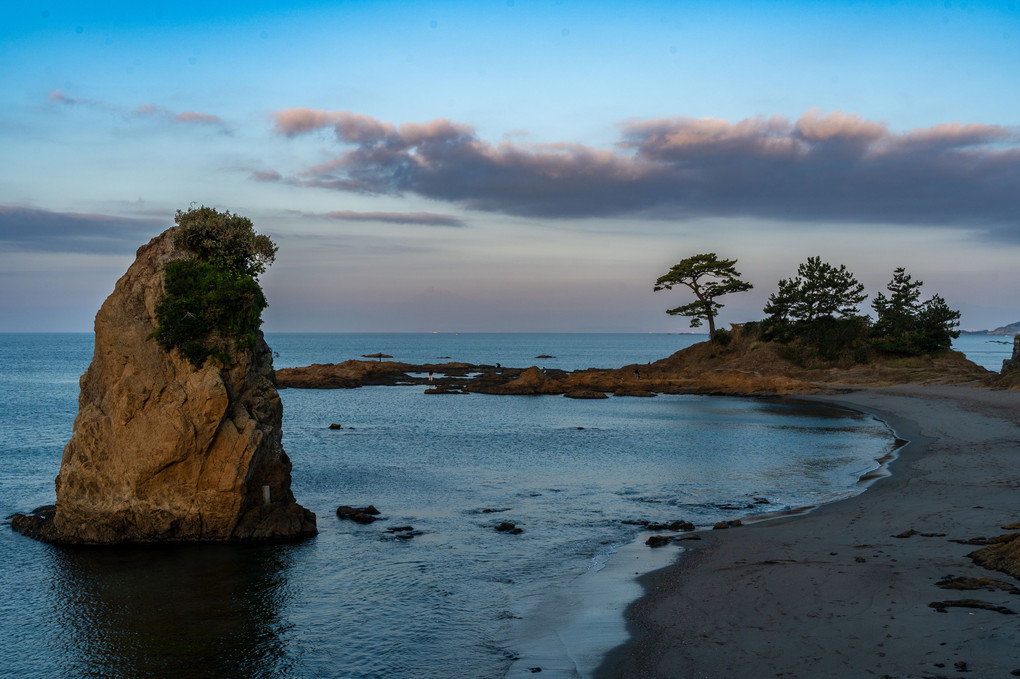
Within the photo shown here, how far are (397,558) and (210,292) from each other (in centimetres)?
865

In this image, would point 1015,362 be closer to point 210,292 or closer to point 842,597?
point 842,597

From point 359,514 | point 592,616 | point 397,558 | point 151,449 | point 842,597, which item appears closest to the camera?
point 842,597

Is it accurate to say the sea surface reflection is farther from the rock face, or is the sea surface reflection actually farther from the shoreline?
the rock face

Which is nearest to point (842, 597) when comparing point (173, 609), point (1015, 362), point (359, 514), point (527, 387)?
point (173, 609)

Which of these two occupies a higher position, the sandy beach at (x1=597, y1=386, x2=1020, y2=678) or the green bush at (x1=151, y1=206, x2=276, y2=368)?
the green bush at (x1=151, y1=206, x2=276, y2=368)

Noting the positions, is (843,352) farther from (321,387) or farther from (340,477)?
(340,477)

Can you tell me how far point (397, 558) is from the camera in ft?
59.0

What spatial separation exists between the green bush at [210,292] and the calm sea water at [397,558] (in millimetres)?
5427

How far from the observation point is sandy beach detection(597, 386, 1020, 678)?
33.1 ft

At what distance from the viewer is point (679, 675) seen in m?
10.4

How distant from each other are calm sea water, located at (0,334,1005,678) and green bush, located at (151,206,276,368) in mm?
5427

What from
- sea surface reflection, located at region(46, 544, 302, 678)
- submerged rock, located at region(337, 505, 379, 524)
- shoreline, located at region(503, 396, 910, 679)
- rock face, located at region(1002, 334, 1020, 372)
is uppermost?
rock face, located at region(1002, 334, 1020, 372)

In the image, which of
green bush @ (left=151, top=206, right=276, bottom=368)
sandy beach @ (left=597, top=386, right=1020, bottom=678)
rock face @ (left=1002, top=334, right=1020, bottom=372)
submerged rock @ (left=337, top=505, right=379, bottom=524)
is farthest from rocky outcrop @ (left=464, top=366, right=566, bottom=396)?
green bush @ (left=151, top=206, right=276, bottom=368)

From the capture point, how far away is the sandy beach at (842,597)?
33.1ft
